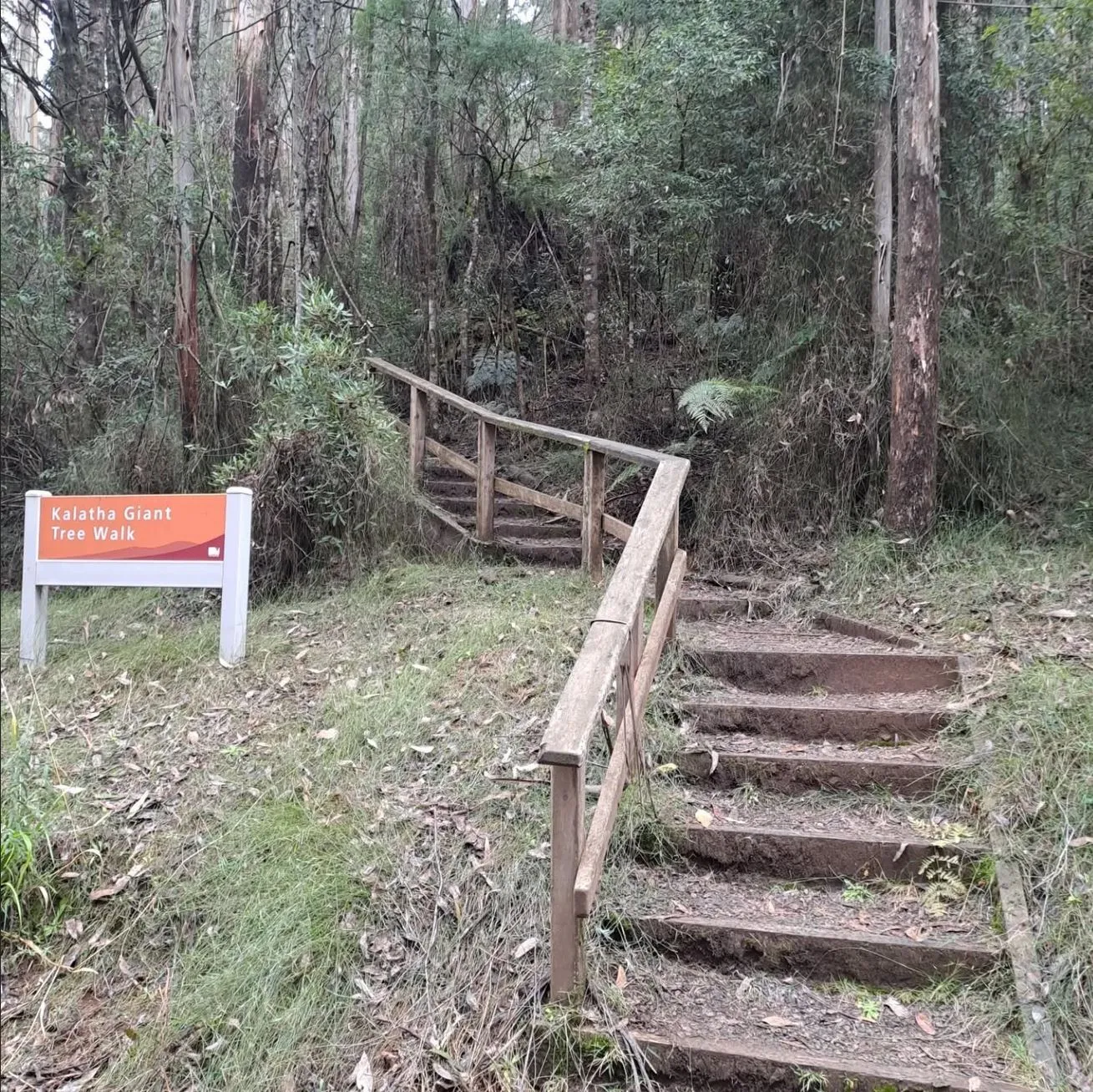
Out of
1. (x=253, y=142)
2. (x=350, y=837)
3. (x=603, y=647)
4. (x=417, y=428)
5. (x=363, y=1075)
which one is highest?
(x=253, y=142)

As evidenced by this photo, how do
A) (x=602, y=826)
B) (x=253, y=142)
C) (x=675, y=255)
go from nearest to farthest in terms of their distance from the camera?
(x=602, y=826) < (x=675, y=255) < (x=253, y=142)

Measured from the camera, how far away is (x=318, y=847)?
3.52 metres

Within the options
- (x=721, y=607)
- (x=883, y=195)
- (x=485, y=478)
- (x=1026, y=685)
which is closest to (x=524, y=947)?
(x=1026, y=685)

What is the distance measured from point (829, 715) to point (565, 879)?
2.01 metres

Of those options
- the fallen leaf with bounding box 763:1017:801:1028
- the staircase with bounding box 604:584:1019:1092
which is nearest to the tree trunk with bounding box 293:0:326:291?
the staircase with bounding box 604:584:1019:1092

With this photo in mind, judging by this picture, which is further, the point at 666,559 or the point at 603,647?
the point at 666,559

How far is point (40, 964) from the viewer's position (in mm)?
3391

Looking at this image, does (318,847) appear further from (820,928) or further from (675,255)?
(675,255)

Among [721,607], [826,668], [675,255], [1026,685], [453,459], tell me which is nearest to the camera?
[1026,685]

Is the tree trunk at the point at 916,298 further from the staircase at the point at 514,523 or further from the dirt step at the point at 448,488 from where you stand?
the dirt step at the point at 448,488

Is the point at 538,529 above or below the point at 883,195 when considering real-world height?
below

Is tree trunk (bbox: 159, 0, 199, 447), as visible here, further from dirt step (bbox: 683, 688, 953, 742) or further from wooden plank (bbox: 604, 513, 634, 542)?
dirt step (bbox: 683, 688, 953, 742)

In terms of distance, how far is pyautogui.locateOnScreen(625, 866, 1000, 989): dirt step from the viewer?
9.39ft

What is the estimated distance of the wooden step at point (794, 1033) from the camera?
2.48m
